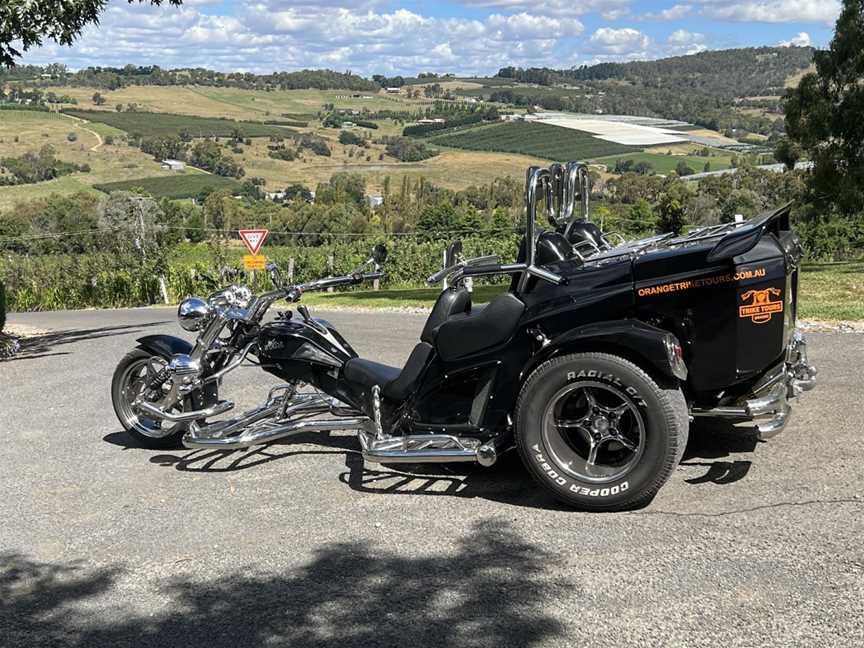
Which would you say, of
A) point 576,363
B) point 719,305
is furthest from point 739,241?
point 576,363

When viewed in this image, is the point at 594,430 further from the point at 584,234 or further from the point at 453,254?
the point at 584,234

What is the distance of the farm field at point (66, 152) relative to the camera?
104125mm

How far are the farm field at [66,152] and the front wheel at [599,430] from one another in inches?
3915

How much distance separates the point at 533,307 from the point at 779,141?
25223 millimetres

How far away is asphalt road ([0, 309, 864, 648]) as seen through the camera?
3631mm

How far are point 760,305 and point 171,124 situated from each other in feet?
510

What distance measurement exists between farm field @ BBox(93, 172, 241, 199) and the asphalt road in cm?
9934

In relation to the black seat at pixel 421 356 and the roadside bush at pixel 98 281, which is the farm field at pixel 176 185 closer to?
the roadside bush at pixel 98 281

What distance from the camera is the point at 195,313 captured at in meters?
6.26

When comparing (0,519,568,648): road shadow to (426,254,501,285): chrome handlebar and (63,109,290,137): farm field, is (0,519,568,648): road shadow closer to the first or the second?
(426,254,501,285): chrome handlebar

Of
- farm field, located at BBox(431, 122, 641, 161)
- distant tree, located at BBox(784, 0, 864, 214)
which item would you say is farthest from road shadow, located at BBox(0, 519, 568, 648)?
farm field, located at BBox(431, 122, 641, 161)

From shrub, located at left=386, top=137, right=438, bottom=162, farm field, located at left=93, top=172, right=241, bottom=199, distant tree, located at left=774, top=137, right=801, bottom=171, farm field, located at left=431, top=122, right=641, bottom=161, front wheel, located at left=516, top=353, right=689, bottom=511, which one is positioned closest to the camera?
front wheel, located at left=516, top=353, right=689, bottom=511

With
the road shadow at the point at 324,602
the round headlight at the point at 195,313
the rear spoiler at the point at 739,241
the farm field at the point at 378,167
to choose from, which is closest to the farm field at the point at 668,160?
the farm field at the point at 378,167

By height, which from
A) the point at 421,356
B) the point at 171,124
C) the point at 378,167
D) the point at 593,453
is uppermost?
the point at 171,124
